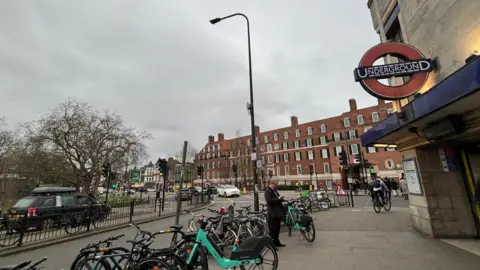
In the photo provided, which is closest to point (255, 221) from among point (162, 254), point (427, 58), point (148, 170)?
point (162, 254)

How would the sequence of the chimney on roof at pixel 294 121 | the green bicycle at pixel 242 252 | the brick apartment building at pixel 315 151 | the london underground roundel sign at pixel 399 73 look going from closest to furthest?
the green bicycle at pixel 242 252
the london underground roundel sign at pixel 399 73
the brick apartment building at pixel 315 151
the chimney on roof at pixel 294 121

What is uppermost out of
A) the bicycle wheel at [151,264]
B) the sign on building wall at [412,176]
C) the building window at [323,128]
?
the building window at [323,128]

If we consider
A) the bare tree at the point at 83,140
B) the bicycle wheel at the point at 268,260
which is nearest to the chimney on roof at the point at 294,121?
the bare tree at the point at 83,140

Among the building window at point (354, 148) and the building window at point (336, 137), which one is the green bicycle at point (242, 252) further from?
the building window at point (336, 137)

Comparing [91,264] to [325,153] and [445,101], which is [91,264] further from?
[325,153]

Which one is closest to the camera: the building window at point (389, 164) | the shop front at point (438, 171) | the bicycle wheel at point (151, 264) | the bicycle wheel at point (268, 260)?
the bicycle wheel at point (151, 264)

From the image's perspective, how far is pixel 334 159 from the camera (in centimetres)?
4478

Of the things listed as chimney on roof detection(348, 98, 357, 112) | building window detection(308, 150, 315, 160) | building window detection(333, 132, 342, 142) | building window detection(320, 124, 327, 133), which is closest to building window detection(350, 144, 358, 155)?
building window detection(333, 132, 342, 142)

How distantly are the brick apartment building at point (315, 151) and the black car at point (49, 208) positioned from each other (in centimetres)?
3338

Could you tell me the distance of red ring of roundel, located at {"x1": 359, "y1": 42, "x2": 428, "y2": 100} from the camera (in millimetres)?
6020

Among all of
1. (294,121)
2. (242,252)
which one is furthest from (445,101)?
(294,121)

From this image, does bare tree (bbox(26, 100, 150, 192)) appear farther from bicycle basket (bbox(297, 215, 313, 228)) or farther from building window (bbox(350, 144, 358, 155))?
building window (bbox(350, 144, 358, 155))

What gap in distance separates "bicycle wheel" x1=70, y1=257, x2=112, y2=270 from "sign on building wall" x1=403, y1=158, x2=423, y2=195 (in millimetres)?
8347

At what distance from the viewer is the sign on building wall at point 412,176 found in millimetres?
6969
